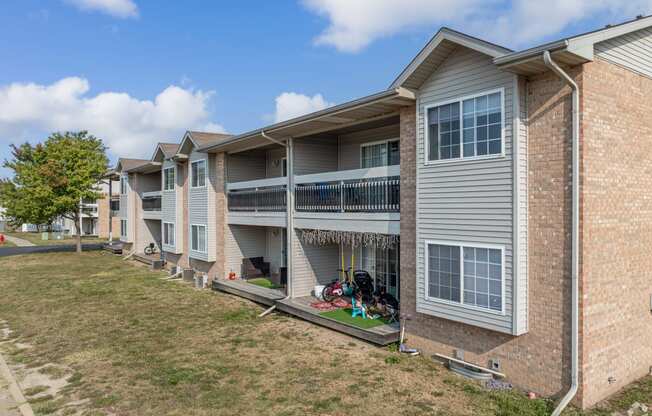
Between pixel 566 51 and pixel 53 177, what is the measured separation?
34150mm

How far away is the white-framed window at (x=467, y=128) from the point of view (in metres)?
8.53

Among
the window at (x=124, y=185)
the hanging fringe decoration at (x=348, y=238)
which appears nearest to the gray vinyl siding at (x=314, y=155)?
the hanging fringe decoration at (x=348, y=238)

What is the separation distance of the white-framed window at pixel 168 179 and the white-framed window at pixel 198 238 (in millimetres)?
3972

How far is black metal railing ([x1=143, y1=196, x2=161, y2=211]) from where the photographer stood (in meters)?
27.6

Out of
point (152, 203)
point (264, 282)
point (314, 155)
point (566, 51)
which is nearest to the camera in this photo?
point (566, 51)

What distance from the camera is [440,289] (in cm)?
956

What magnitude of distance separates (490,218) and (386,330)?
428cm

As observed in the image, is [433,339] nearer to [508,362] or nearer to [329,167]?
[508,362]

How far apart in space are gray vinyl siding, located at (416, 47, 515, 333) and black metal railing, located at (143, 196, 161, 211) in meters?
21.5

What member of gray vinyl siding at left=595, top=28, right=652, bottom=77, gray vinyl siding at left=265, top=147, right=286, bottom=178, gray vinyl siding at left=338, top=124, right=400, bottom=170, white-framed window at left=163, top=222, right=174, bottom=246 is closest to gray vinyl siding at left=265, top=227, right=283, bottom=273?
gray vinyl siding at left=265, top=147, right=286, bottom=178

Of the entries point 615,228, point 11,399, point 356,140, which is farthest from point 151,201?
point 615,228

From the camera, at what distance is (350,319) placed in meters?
12.3

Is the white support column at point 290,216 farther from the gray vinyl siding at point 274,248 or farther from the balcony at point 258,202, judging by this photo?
the gray vinyl siding at point 274,248

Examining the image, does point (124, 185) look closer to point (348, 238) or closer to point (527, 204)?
point (348, 238)
